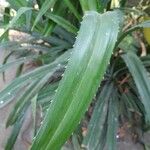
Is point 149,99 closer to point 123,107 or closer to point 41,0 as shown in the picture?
point 123,107

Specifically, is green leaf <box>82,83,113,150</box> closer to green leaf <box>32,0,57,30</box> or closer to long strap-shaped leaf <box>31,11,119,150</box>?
green leaf <box>32,0,57,30</box>

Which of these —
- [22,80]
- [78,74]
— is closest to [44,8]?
[22,80]

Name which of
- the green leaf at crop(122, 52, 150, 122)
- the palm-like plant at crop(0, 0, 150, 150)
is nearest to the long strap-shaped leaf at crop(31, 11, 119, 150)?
the palm-like plant at crop(0, 0, 150, 150)

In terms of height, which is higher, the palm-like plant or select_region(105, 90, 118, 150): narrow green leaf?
the palm-like plant

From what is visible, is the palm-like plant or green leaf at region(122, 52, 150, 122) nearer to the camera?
the palm-like plant

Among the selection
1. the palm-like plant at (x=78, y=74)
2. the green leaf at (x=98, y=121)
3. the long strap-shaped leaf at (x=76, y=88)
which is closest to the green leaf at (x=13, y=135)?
the palm-like plant at (x=78, y=74)

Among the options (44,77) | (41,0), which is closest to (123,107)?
(44,77)

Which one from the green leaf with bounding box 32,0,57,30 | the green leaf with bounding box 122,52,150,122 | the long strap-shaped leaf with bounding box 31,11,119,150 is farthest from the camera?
the green leaf with bounding box 32,0,57,30

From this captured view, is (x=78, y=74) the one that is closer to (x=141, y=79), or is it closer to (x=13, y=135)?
(x=141, y=79)
